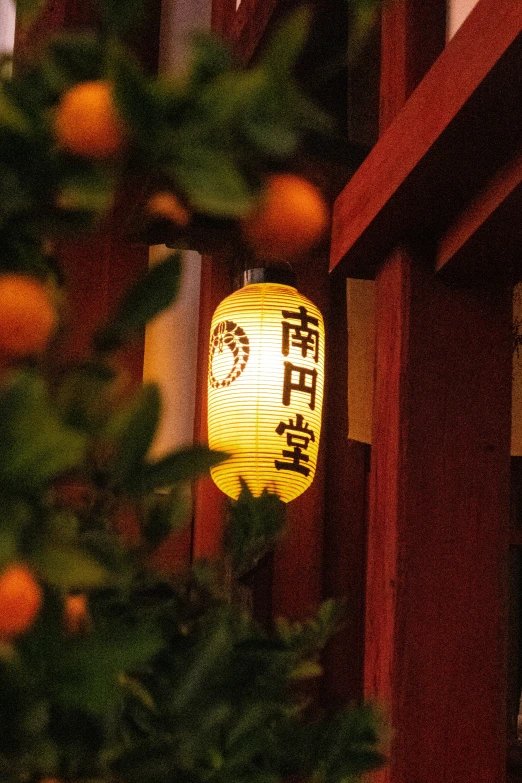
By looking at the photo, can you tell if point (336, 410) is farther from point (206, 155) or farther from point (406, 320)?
point (206, 155)

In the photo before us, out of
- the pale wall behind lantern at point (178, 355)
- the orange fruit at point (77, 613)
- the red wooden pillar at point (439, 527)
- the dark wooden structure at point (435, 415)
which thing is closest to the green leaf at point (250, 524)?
the orange fruit at point (77, 613)

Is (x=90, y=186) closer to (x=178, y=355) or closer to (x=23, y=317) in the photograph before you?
(x=23, y=317)

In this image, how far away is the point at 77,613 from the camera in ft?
1.61

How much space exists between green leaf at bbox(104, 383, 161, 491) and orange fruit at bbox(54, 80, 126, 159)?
12 cm

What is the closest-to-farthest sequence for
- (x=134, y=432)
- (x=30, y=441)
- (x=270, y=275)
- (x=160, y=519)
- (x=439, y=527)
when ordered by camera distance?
(x=30, y=441) < (x=134, y=432) < (x=160, y=519) < (x=439, y=527) < (x=270, y=275)

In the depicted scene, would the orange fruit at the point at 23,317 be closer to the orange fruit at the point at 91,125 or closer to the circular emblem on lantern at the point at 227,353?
the orange fruit at the point at 91,125

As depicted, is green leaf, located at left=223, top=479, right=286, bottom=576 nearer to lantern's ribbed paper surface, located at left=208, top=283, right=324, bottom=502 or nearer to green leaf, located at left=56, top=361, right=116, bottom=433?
green leaf, located at left=56, top=361, right=116, bottom=433

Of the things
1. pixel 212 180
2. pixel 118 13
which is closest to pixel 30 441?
pixel 212 180

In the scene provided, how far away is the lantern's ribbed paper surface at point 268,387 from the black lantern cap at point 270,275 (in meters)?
0.03

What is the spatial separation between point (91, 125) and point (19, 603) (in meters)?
0.22

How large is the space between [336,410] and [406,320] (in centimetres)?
167

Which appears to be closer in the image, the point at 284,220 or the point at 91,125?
the point at 91,125

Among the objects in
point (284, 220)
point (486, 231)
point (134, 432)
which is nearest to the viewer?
point (134, 432)

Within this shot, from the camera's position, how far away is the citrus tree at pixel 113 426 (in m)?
0.35
